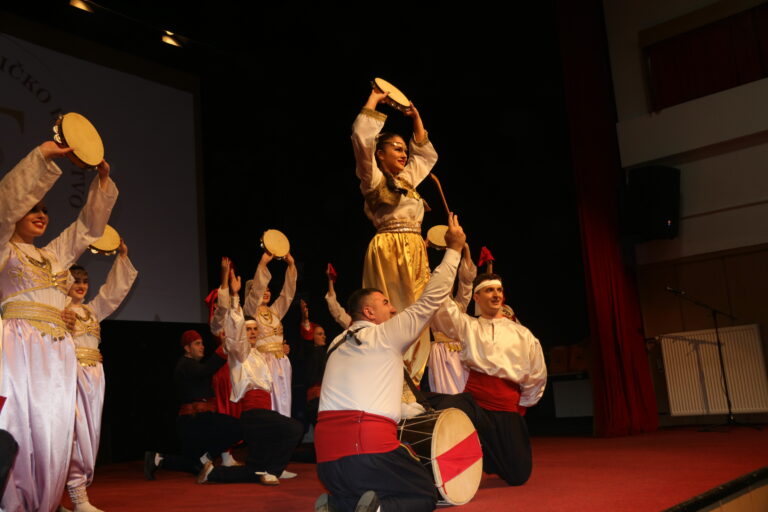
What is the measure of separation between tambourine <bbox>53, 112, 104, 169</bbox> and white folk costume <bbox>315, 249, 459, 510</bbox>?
1.29 m

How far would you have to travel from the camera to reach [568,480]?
3.76m

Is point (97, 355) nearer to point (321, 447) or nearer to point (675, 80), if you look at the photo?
point (321, 447)

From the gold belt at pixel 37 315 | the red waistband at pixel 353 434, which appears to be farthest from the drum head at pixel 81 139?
the red waistband at pixel 353 434

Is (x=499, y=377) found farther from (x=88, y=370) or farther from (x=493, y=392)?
(x=88, y=370)

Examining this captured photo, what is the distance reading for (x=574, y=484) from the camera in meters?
3.59

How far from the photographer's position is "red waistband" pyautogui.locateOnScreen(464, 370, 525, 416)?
3.94m

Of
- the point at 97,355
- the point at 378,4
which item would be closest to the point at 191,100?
the point at 378,4

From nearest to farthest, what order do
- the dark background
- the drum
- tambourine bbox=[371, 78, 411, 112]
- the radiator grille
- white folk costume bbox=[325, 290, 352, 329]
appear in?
1. the drum
2. tambourine bbox=[371, 78, 411, 112]
3. white folk costume bbox=[325, 290, 352, 329]
4. the radiator grille
5. the dark background

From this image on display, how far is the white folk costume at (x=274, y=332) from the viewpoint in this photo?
231 inches

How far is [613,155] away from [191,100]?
4517 millimetres

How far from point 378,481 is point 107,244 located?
241 cm

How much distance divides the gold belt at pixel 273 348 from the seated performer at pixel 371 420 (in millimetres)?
3166

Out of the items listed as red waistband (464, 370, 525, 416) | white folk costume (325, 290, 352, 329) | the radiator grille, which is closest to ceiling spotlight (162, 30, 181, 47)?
white folk costume (325, 290, 352, 329)

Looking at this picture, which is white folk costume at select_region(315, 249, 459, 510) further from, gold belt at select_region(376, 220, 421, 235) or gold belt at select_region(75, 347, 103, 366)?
gold belt at select_region(75, 347, 103, 366)
